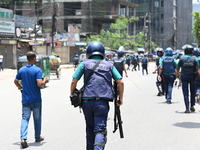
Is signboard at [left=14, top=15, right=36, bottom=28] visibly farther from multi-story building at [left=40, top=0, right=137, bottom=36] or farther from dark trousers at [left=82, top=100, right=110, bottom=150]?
dark trousers at [left=82, top=100, right=110, bottom=150]

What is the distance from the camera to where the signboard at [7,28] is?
37.3 meters

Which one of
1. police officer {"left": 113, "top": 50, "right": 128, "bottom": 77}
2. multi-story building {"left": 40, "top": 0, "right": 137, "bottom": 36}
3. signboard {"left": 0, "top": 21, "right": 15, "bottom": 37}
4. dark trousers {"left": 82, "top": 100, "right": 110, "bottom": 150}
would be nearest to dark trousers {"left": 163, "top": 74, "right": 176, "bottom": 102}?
police officer {"left": 113, "top": 50, "right": 128, "bottom": 77}

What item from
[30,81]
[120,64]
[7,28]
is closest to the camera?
[30,81]

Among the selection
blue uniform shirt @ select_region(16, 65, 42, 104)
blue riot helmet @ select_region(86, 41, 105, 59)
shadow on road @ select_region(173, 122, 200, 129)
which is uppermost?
blue riot helmet @ select_region(86, 41, 105, 59)

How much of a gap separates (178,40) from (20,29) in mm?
76217

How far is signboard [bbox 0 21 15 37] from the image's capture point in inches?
1469

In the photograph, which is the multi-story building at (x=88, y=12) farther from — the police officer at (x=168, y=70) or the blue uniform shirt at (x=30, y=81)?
the blue uniform shirt at (x=30, y=81)

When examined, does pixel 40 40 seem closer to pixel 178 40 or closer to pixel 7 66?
pixel 7 66

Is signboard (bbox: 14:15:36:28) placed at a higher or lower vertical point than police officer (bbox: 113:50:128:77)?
higher

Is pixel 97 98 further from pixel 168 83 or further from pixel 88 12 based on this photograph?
pixel 88 12

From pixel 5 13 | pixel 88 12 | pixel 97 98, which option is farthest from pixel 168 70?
pixel 88 12

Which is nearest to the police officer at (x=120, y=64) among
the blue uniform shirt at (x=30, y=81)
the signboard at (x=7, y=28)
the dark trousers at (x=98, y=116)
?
the blue uniform shirt at (x=30, y=81)

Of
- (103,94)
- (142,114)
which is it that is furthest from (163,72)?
(103,94)

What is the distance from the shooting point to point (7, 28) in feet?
126
